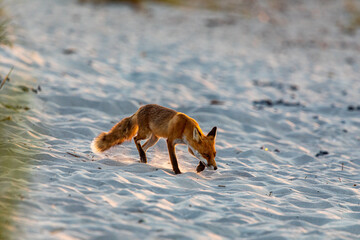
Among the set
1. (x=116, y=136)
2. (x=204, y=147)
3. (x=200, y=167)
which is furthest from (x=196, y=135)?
(x=116, y=136)

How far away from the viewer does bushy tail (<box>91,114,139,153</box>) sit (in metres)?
6.43

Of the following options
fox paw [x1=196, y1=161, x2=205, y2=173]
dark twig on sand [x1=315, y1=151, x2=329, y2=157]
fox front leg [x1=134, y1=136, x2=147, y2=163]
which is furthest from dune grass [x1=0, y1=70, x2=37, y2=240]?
dark twig on sand [x1=315, y1=151, x2=329, y2=157]

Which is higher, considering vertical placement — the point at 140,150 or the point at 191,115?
the point at 140,150

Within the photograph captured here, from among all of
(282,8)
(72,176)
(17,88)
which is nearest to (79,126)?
(17,88)

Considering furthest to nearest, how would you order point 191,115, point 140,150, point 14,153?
point 191,115 → point 140,150 → point 14,153

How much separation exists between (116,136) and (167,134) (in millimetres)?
804

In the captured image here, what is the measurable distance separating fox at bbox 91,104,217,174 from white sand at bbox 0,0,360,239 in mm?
228

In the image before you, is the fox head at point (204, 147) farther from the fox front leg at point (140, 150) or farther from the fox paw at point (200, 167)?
the fox front leg at point (140, 150)

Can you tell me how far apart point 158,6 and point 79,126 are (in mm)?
16252

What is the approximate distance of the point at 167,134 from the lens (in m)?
6.18

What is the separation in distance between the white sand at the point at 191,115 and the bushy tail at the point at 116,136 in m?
0.17

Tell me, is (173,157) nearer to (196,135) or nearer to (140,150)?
(196,135)

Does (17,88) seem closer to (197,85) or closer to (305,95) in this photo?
(197,85)

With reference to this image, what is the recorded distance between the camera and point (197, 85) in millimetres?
12195
